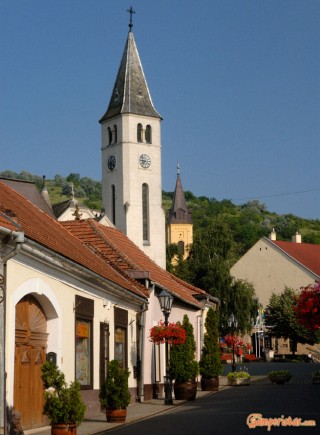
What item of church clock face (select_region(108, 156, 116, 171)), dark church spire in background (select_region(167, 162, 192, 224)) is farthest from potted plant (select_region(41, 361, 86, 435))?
dark church spire in background (select_region(167, 162, 192, 224))

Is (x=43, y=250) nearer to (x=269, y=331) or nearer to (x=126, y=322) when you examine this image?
(x=126, y=322)

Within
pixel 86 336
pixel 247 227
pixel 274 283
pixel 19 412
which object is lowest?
pixel 19 412

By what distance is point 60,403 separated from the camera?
14.1 meters

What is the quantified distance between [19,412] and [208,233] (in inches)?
2876

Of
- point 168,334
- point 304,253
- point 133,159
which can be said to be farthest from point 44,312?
point 304,253

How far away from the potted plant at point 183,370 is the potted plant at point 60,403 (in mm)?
12968

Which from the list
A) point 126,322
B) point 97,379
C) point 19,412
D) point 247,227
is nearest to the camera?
point 19,412

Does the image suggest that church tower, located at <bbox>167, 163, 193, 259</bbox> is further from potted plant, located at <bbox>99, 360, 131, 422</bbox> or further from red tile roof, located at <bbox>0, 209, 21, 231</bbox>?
red tile roof, located at <bbox>0, 209, 21, 231</bbox>

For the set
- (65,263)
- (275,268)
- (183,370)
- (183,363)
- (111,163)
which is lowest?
(183,370)

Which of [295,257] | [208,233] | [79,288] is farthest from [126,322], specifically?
[208,233]

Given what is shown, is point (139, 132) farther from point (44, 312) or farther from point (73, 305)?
point (44, 312)

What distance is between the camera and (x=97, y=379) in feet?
71.0

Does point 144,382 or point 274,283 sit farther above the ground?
point 274,283

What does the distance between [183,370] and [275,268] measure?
184ft
